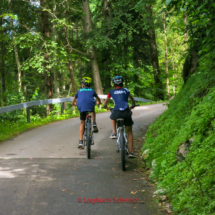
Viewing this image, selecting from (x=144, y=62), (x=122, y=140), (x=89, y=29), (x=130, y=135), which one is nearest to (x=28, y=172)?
(x=122, y=140)

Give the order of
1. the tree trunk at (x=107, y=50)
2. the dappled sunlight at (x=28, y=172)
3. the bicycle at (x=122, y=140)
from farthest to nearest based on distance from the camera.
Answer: the tree trunk at (x=107, y=50) < the bicycle at (x=122, y=140) < the dappled sunlight at (x=28, y=172)

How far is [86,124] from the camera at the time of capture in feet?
28.9

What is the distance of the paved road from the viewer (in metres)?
4.93

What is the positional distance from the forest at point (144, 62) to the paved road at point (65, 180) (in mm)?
554

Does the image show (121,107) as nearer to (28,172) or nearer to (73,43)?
(28,172)

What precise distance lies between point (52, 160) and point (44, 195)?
2603mm

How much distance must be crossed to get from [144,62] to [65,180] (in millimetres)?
25751

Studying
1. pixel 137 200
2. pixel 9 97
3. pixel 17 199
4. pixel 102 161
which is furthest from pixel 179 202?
pixel 9 97

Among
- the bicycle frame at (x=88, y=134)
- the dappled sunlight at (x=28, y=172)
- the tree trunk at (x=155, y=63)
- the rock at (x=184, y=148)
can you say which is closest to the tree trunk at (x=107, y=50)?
the tree trunk at (x=155, y=63)

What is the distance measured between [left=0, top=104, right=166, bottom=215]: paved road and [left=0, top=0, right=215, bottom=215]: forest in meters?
0.55

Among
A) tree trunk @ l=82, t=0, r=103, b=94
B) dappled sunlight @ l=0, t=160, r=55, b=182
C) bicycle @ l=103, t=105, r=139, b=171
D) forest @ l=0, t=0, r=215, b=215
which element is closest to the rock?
forest @ l=0, t=0, r=215, b=215

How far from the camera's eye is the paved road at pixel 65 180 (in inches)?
194

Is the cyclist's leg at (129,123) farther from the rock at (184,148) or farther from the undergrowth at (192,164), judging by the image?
the rock at (184,148)

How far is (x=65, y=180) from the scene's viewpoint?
6.36 meters
